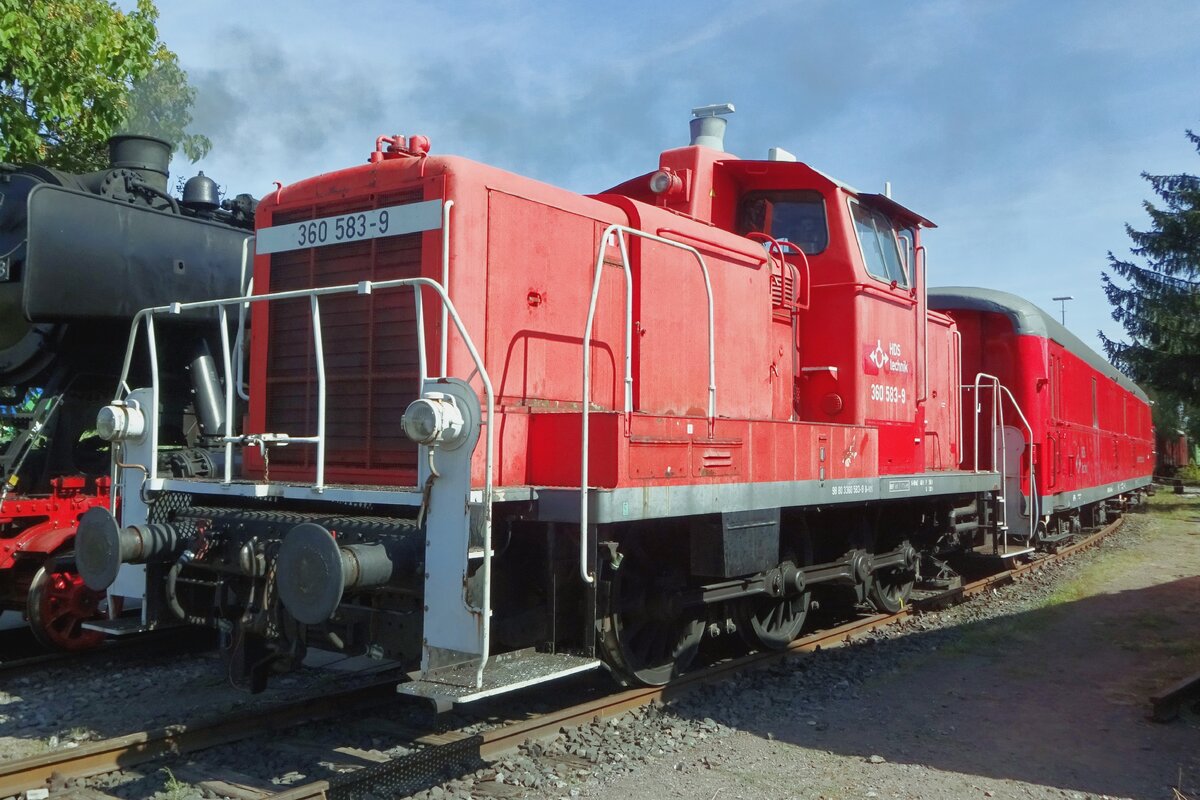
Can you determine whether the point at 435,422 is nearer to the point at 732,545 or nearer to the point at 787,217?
the point at 732,545

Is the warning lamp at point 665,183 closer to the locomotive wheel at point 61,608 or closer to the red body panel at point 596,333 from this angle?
the red body panel at point 596,333

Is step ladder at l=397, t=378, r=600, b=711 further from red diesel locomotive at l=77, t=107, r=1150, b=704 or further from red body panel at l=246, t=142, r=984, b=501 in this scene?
red body panel at l=246, t=142, r=984, b=501

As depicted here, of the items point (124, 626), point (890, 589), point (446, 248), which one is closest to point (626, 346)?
point (446, 248)

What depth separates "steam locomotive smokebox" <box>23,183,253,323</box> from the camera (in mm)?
6637

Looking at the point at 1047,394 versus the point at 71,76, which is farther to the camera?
the point at 1047,394

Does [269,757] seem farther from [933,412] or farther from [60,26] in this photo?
A: [60,26]

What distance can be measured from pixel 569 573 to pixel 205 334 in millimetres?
4019

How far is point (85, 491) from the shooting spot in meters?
7.02

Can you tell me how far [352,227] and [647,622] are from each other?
2670 millimetres

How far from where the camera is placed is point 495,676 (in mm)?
4168

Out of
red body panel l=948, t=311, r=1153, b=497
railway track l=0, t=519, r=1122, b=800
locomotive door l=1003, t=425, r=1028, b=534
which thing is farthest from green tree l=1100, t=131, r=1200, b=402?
railway track l=0, t=519, r=1122, b=800

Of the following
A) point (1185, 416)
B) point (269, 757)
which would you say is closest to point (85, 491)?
point (269, 757)

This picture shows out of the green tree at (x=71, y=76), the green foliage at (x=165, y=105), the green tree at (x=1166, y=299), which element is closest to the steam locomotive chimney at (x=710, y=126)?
the green tree at (x=71, y=76)

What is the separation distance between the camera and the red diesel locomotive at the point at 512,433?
4266 mm
